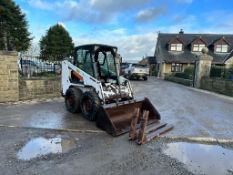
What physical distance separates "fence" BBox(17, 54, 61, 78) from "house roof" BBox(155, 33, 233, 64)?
23.5 metres

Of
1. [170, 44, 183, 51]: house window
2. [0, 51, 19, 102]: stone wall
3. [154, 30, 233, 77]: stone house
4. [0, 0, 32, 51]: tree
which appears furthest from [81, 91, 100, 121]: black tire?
[170, 44, 183, 51]: house window

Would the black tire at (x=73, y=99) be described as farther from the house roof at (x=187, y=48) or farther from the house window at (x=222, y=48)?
the house window at (x=222, y=48)

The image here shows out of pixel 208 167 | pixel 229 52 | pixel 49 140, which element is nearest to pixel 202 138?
pixel 208 167

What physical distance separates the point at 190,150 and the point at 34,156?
3.45 m

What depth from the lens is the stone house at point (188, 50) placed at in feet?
111

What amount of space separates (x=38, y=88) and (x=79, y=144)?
6928 mm

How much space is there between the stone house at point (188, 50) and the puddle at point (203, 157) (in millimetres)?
28152

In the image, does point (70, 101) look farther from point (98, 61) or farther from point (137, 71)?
point (137, 71)

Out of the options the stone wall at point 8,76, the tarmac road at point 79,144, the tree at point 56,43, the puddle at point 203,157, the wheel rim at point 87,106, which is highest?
the tree at point 56,43

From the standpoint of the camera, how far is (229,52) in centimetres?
3431

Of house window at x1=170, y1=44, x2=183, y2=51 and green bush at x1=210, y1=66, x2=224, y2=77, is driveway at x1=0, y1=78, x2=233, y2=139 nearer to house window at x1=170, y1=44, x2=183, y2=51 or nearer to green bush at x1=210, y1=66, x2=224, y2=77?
green bush at x1=210, y1=66, x2=224, y2=77

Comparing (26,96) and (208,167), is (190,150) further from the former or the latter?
(26,96)

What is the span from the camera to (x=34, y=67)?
12.3 m

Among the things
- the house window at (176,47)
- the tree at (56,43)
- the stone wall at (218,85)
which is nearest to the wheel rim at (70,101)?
the stone wall at (218,85)
